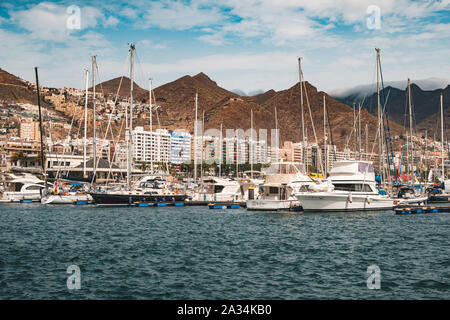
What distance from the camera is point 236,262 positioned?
25141 mm

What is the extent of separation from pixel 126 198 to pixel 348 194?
3223 centimetres

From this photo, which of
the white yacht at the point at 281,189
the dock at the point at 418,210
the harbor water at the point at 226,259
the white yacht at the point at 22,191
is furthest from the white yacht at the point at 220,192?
the white yacht at the point at 22,191

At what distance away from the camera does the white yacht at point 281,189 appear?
2227 inches

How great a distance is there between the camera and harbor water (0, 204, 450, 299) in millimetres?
19422

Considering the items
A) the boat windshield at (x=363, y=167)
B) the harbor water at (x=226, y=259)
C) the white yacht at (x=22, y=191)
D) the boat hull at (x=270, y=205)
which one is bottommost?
the harbor water at (x=226, y=259)

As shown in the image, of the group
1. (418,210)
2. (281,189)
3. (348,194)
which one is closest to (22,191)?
(281,189)

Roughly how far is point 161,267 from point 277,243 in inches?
419

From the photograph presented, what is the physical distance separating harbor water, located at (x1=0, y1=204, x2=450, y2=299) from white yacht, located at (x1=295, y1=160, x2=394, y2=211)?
8.19 m

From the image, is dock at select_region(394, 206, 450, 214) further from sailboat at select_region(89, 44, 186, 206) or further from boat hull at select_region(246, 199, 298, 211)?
sailboat at select_region(89, 44, 186, 206)

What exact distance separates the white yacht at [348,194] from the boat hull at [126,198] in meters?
24.9

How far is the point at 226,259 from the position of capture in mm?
26047

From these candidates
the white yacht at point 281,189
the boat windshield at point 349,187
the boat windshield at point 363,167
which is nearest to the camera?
the boat windshield at point 349,187

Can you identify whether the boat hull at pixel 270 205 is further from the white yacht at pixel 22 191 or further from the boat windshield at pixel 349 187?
the white yacht at pixel 22 191

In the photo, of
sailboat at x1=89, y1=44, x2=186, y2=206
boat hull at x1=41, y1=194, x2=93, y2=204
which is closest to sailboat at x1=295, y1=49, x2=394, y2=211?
sailboat at x1=89, y1=44, x2=186, y2=206
